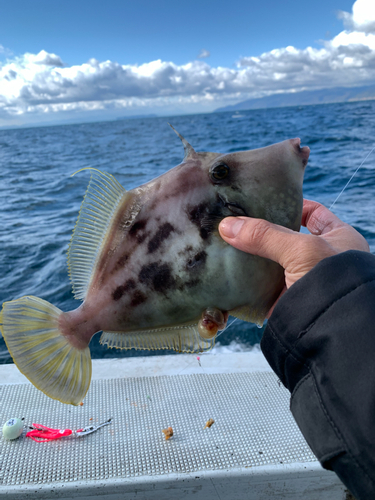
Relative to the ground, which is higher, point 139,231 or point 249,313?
point 139,231

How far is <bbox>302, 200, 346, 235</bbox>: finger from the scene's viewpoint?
233cm

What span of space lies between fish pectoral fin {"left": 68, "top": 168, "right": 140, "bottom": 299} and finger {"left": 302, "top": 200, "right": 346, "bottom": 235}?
1.27 m

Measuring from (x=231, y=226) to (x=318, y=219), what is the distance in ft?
3.48

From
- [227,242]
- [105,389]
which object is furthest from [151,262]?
[105,389]

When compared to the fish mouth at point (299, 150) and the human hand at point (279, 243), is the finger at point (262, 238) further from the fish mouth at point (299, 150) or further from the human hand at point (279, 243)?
the fish mouth at point (299, 150)

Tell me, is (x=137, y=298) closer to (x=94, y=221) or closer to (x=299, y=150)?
(x=94, y=221)

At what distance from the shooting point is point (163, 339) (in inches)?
76.6

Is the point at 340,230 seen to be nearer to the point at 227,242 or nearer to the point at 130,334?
the point at 227,242

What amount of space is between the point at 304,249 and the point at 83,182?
14828mm

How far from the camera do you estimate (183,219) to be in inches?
68.7

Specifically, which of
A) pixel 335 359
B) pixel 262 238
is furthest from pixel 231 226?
pixel 335 359

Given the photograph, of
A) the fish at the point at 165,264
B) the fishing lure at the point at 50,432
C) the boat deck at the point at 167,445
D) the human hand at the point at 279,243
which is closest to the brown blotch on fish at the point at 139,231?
the fish at the point at 165,264

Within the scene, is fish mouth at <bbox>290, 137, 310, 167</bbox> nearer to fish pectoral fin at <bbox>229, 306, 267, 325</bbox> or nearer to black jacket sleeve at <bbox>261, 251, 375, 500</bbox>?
black jacket sleeve at <bbox>261, 251, 375, 500</bbox>

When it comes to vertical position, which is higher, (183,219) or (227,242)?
(183,219)
